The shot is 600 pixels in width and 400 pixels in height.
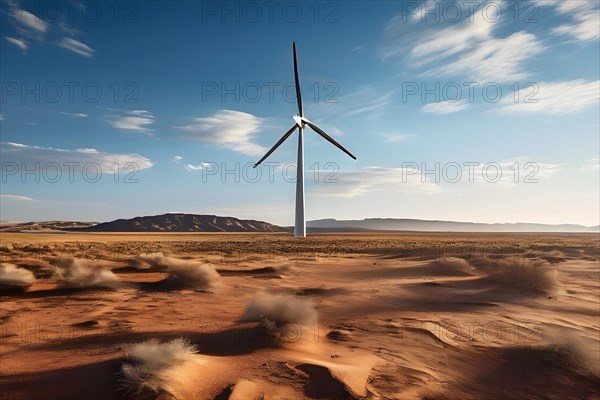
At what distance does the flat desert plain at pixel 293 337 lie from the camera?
17.4ft

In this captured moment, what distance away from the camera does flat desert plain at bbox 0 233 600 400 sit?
5.30 meters

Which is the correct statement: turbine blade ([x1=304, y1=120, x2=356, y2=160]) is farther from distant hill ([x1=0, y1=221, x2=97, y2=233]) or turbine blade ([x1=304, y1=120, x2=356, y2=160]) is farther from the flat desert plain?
distant hill ([x1=0, y1=221, x2=97, y2=233])

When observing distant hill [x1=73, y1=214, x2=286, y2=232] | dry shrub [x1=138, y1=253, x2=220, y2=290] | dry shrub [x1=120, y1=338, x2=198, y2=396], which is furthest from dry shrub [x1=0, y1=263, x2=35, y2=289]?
distant hill [x1=73, y1=214, x2=286, y2=232]

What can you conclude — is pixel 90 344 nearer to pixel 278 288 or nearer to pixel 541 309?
pixel 278 288

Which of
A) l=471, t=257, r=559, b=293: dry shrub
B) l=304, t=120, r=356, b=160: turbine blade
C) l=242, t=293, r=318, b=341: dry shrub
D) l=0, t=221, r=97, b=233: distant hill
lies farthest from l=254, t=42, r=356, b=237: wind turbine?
l=0, t=221, r=97, b=233: distant hill

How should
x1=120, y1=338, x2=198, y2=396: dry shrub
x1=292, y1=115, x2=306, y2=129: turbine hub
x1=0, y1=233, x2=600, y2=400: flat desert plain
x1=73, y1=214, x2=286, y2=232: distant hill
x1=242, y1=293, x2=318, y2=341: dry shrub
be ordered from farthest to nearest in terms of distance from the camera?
1. x1=73, y1=214, x2=286, y2=232: distant hill
2. x1=292, y1=115, x2=306, y2=129: turbine hub
3. x1=242, y1=293, x2=318, y2=341: dry shrub
4. x1=0, y1=233, x2=600, y2=400: flat desert plain
5. x1=120, y1=338, x2=198, y2=396: dry shrub

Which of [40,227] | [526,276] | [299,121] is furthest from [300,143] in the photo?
[40,227]

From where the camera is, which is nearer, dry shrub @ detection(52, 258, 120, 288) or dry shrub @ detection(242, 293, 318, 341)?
dry shrub @ detection(242, 293, 318, 341)

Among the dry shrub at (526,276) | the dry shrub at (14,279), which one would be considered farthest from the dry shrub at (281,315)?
the dry shrub at (526,276)

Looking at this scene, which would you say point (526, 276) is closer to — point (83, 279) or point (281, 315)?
point (281, 315)

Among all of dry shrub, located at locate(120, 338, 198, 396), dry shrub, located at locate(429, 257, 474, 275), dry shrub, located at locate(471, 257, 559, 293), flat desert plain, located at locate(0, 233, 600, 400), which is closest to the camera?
dry shrub, located at locate(120, 338, 198, 396)

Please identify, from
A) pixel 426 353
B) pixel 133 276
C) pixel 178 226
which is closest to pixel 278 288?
pixel 133 276

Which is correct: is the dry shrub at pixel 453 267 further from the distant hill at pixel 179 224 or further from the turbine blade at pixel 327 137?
the distant hill at pixel 179 224

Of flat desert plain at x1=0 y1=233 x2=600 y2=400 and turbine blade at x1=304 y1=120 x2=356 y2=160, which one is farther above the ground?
turbine blade at x1=304 y1=120 x2=356 y2=160
